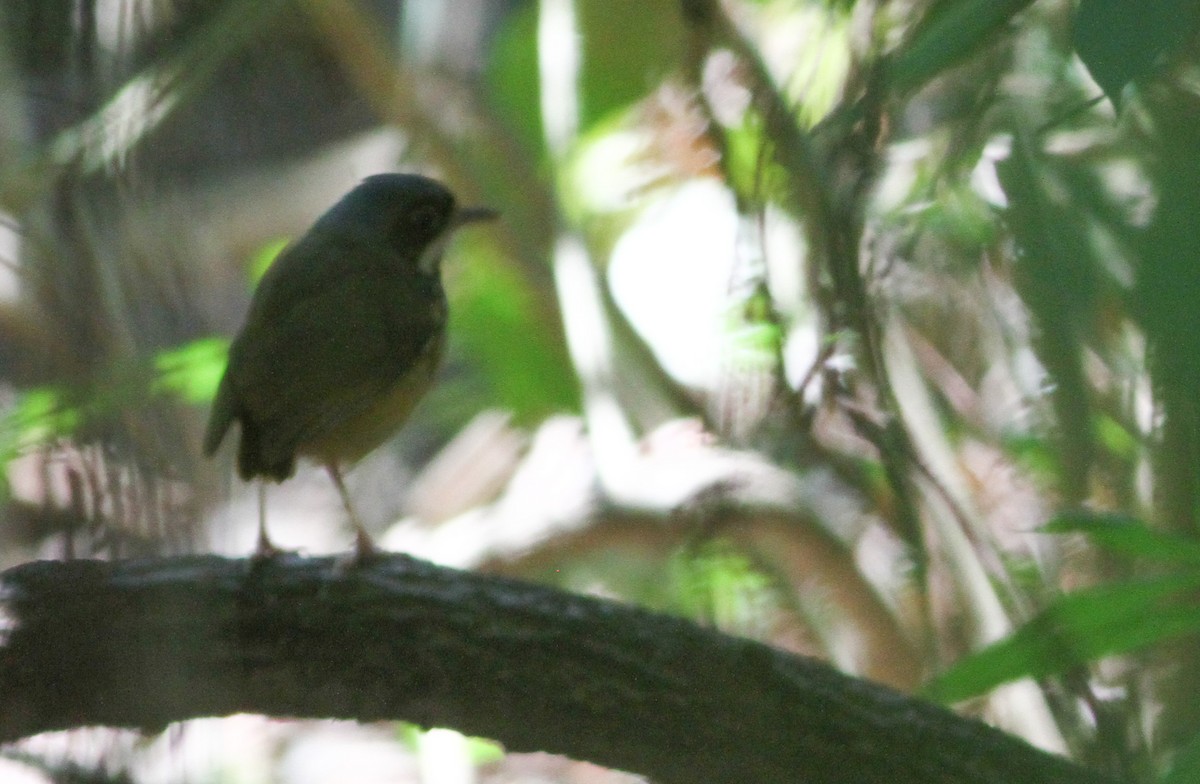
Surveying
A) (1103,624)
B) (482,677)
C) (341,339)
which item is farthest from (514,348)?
(1103,624)

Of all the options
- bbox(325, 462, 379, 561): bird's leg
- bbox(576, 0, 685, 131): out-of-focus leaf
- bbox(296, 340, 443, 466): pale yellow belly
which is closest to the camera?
bbox(325, 462, 379, 561): bird's leg

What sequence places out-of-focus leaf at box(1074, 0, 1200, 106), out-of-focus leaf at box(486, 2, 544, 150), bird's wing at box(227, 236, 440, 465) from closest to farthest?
out-of-focus leaf at box(1074, 0, 1200, 106) → bird's wing at box(227, 236, 440, 465) → out-of-focus leaf at box(486, 2, 544, 150)

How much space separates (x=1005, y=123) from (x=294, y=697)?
1.60 metres

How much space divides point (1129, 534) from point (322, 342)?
6.39ft

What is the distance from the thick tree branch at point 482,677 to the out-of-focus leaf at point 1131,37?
4.83 feet

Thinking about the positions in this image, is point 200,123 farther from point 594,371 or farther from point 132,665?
point 594,371

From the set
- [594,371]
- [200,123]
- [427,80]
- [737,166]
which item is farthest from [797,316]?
[427,80]

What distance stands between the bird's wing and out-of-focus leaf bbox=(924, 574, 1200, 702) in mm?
1687

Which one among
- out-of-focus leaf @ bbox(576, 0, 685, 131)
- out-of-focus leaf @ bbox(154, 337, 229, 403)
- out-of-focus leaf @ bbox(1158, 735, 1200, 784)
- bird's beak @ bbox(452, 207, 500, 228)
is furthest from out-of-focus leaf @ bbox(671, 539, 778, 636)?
out-of-focus leaf @ bbox(576, 0, 685, 131)

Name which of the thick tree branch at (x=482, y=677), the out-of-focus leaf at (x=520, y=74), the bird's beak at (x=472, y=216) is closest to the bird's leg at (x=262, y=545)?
the thick tree branch at (x=482, y=677)

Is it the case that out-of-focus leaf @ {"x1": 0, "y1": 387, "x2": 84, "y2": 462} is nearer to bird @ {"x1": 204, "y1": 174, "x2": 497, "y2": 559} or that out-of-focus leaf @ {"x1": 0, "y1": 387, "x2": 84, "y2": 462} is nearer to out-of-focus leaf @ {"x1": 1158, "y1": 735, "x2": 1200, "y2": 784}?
bird @ {"x1": 204, "y1": 174, "x2": 497, "y2": 559}

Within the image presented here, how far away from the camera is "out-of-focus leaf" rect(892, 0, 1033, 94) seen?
1.61 meters

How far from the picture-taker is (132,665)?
2.25m

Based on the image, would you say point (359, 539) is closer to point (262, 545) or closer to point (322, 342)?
point (262, 545)
